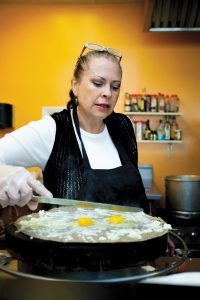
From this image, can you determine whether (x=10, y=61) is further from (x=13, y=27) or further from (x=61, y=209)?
(x=61, y=209)

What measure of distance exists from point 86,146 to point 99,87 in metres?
0.29

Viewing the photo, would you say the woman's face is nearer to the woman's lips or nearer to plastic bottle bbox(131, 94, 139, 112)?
the woman's lips

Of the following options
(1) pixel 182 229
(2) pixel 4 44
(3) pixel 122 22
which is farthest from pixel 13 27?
(1) pixel 182 229

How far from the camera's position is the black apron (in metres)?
1.50

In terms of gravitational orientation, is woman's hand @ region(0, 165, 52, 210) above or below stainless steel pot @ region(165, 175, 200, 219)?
above

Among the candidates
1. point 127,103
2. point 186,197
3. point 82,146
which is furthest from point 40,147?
point 127,103

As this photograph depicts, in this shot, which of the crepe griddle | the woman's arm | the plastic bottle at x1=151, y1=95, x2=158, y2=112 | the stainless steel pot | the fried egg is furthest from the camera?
the plastic bottle at x1=151, y1=95, x2=158, y2=112

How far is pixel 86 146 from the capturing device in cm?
162

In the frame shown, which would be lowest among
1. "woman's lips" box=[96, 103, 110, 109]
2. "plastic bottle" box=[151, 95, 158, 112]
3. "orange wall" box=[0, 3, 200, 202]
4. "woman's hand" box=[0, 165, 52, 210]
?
"woman's hand" box=[0, 165, 52, 210]

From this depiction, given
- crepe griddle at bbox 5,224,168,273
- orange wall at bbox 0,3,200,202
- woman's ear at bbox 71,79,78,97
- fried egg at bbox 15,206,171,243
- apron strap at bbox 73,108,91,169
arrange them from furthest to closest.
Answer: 1. orange wall at bbox 0,3,200,202
2. woman's ear at bbox 71,79,78,97
3. apron strap at bbox 73,108,91,169
4. fried egg at bbox 15,206,171,243
5. crepe griddle at bbox 5,224,168,273

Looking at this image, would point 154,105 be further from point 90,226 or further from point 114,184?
point 90,226

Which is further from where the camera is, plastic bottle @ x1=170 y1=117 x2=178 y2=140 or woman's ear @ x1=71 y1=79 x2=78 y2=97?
plastic bottle @ x1=170 y1=117 x2=178 y2=140

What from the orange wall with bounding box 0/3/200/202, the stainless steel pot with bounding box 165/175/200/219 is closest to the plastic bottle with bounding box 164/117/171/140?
the orange wall with bounding box 0/3/200/202

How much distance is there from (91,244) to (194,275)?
0.88ft
